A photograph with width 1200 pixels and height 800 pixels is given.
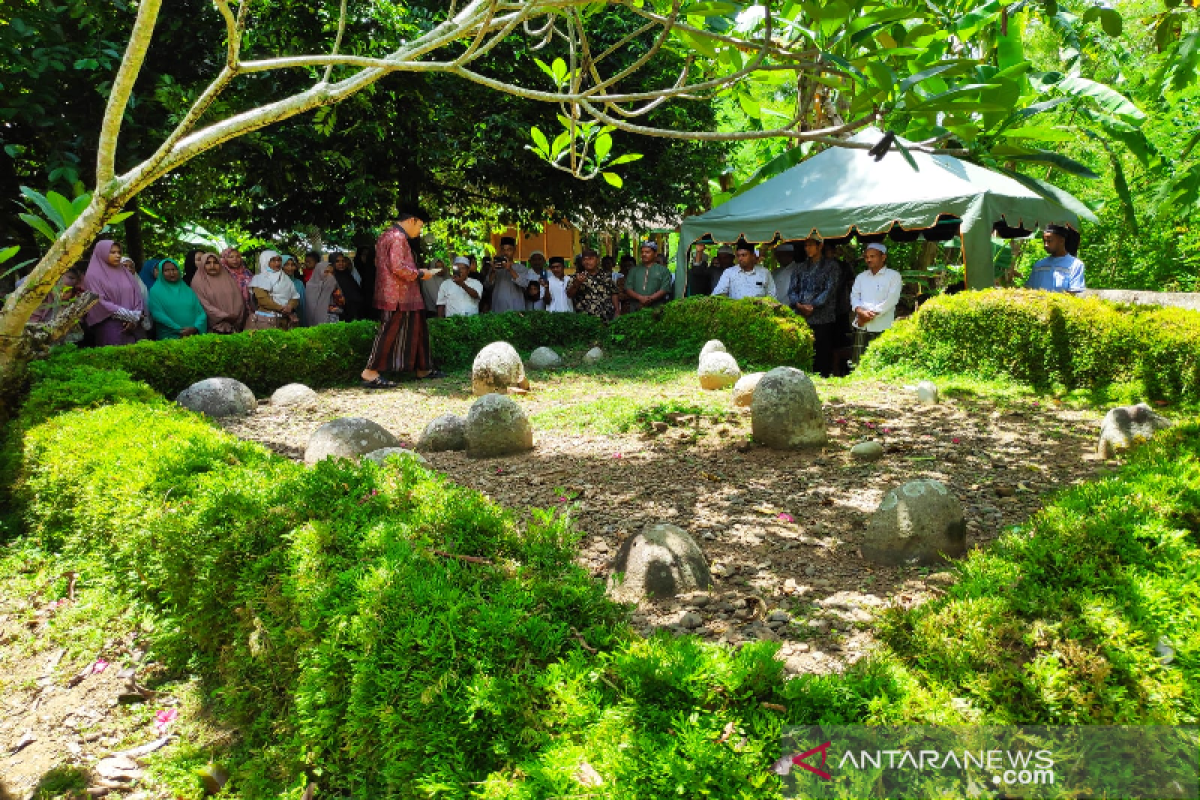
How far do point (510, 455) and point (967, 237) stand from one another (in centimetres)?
742

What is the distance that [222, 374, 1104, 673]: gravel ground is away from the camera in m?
3.71

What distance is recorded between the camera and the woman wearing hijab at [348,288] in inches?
451

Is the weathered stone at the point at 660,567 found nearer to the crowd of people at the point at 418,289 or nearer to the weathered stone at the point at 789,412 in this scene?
the weathered stone at the point at 789,412

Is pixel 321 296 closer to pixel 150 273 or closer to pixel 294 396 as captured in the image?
A: pixel 150 273

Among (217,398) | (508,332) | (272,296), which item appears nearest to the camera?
(217,398)

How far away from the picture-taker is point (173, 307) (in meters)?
9.66

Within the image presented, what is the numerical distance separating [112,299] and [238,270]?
5.81 ft

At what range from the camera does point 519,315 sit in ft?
40.4

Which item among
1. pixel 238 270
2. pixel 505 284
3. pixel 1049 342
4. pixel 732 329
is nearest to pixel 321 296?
pixel 238 270

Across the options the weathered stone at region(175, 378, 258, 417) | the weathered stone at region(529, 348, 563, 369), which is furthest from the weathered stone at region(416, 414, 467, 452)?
the weathered stone at region(529, 348, 563, 369)

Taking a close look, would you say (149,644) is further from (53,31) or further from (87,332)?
(53,31)

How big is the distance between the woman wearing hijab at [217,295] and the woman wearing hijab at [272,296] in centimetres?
31

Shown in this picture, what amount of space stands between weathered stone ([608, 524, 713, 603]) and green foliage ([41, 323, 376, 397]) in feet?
19.6

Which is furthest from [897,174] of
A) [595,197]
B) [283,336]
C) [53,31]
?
[53,31]
